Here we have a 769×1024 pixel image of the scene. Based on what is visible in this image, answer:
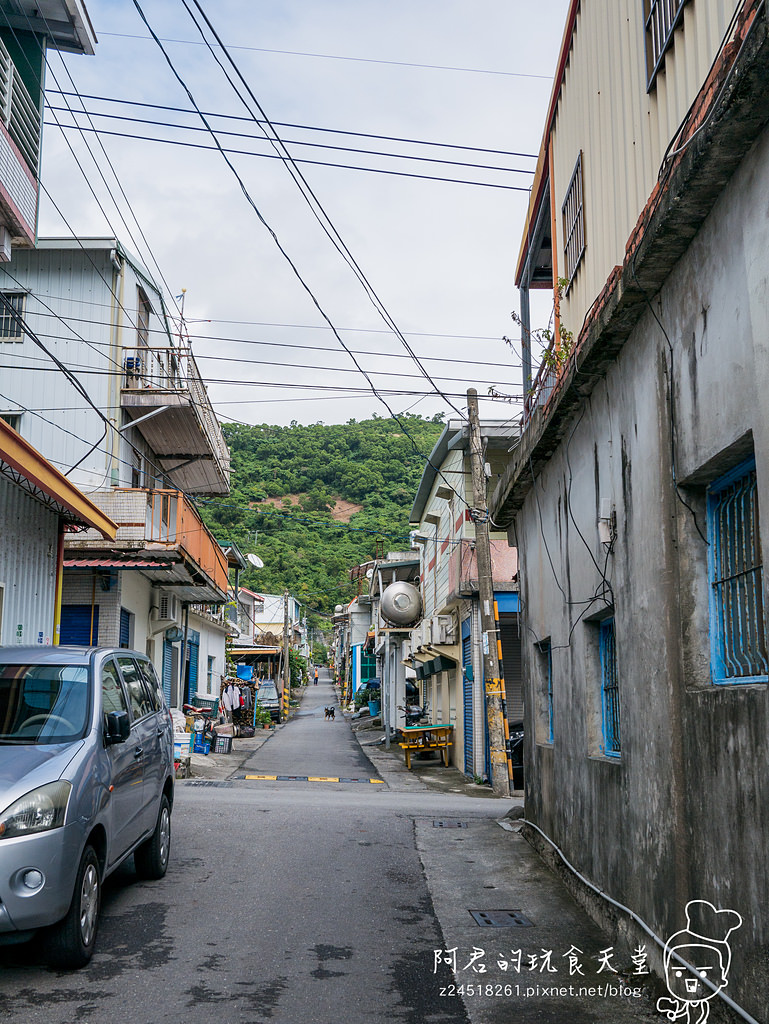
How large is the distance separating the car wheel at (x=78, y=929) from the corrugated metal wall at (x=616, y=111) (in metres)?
5.73

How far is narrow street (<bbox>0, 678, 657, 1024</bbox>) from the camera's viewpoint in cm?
506

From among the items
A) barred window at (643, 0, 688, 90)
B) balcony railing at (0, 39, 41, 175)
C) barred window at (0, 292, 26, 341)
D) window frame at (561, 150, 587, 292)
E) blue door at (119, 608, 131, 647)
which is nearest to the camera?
barred window at (643, 0, 688, 90)

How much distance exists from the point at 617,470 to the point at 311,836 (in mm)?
6158

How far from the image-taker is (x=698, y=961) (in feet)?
15.3

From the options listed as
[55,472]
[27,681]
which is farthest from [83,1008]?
[55,472]

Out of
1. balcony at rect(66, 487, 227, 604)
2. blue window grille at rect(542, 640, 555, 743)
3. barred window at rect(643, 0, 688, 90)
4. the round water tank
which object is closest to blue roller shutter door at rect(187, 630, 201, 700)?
the round water tank

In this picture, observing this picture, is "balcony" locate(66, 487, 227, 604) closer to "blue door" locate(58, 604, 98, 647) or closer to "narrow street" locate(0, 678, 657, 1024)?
"blue door" locate(58, 604, 98, 647)

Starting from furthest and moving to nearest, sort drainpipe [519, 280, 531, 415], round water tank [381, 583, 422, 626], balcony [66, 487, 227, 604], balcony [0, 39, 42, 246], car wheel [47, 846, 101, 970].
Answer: round water tank [381, 583, 422, 626], balcony [66, 487, 227, 604], drainpipe [519, 280, 531, 415], balcony [0, 39, 42, 246], car wheel [47, 846, 101, 970]

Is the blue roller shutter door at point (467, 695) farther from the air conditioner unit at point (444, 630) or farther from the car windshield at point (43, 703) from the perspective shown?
the car windshield at point (43, 703)

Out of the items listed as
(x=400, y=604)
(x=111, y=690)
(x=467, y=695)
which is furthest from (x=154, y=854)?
(x=400, y=604)

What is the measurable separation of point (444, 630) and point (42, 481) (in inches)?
560

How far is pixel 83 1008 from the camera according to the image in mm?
4949

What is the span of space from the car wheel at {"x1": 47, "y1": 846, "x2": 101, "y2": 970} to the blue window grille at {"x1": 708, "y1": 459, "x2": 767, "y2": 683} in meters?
3.73

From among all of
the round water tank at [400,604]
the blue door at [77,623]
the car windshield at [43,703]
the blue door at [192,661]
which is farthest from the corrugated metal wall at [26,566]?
the round water tank at [400,604]
